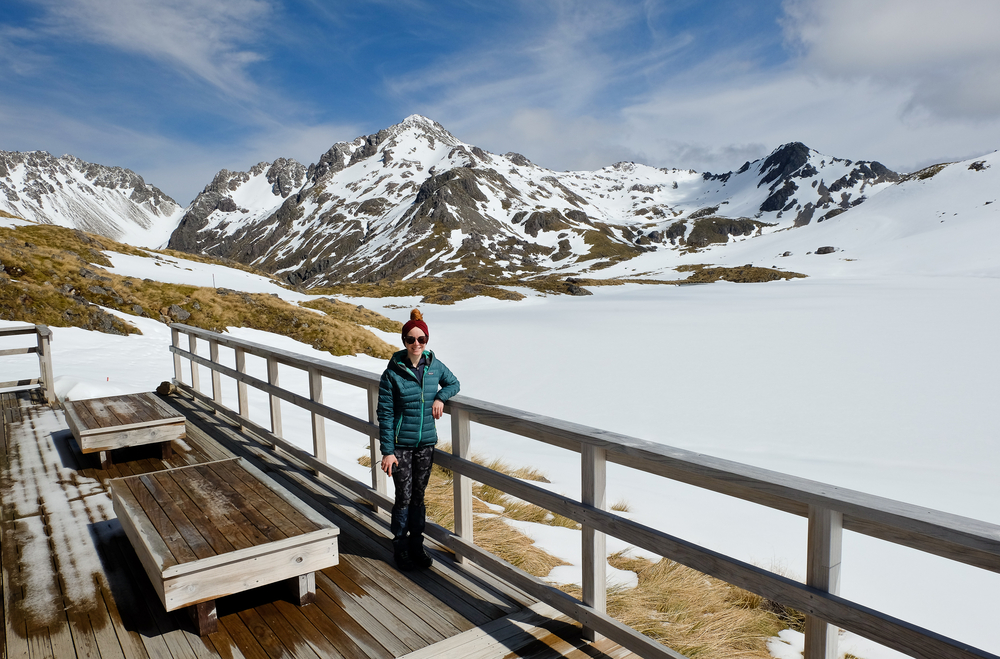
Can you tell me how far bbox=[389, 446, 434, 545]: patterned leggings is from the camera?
4.21m

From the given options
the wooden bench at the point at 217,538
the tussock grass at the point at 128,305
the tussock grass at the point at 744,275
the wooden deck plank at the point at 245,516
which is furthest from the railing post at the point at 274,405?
the tussock grass at the point at 744,275

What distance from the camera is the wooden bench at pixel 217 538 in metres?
3.28

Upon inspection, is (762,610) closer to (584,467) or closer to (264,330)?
(584,467)

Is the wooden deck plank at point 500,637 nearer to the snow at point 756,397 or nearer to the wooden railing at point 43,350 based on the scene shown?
the snow at point 756,397

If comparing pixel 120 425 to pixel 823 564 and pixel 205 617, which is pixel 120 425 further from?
pixel 823 564

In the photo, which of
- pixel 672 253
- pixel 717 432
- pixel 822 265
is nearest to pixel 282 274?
pixel 672 253

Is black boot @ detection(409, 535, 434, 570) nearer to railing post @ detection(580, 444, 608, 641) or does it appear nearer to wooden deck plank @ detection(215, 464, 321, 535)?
wooden deck plank @ detection(215, 464, 321, 535)

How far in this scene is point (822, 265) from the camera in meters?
78.7

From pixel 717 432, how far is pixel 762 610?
804 centimetres

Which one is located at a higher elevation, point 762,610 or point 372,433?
point 372,433

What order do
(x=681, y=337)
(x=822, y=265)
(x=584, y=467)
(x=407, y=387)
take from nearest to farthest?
(x=584, y=467), (x=407, y=387), (x=681, y=337), (x=822, y=265)

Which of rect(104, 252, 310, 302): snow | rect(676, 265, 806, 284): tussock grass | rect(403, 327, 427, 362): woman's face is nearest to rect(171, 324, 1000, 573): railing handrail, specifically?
rect(403, 327, 427, 362): woman's face

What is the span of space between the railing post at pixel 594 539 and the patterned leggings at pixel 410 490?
4.40 feet

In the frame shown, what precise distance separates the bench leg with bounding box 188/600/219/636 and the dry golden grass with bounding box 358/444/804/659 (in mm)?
2482
